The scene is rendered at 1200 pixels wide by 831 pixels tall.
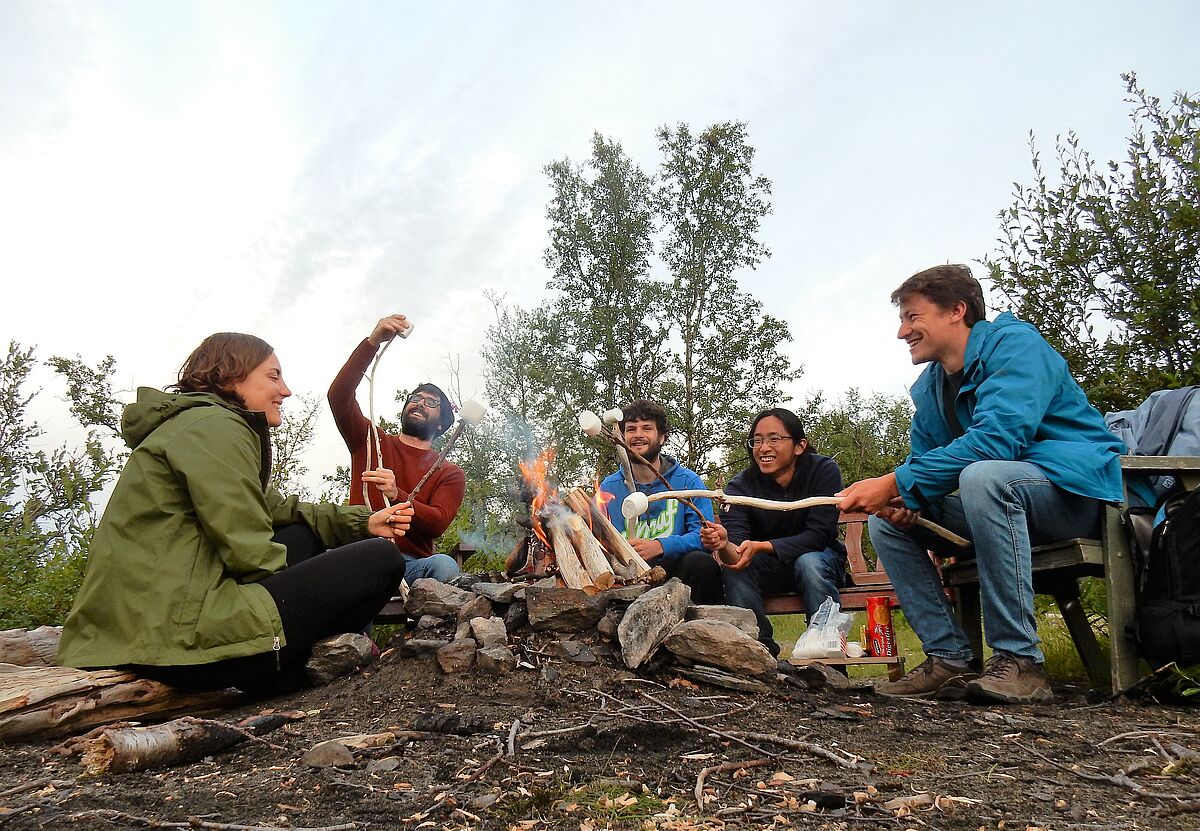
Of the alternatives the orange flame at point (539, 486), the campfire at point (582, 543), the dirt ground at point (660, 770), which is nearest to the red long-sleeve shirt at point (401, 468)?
the orange flame at point (539, 486)

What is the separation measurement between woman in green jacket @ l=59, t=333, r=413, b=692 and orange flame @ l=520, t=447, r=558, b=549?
1.18 metres

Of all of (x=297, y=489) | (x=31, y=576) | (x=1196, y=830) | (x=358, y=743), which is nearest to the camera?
(x=1196, y=830)

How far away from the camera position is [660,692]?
10.4 feet

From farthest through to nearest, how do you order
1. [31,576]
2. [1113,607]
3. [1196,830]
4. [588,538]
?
→ [31,576] < [588,538] < [1113,607] < [1196,830]

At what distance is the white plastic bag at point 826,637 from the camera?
4.29 metres

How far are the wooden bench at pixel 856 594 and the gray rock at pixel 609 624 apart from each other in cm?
112

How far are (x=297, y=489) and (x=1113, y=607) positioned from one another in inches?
297

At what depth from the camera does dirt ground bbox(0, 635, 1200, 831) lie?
6.18 feet

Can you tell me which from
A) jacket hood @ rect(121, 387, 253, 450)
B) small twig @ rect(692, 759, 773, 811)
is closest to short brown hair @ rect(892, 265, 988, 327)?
small twig @ rect(692, 759, 773, 811)

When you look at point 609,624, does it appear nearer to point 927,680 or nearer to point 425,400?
point 927,680

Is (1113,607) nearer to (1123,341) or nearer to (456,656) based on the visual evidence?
(1123,341)

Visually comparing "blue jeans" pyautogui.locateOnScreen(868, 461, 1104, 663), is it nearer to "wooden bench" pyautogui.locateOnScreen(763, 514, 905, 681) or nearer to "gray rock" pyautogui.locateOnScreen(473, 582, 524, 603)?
"wooden bench" pyautogui.locateOnScreen(763, 514, 905, 681)

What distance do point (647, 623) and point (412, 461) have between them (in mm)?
2329

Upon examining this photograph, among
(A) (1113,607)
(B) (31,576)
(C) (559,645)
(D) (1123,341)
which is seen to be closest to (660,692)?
(C) (559,645)
